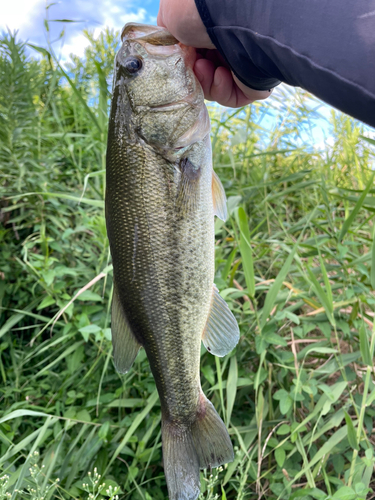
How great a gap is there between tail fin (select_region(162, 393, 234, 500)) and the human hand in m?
1.27

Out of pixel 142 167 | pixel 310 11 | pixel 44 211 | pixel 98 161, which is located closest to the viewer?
pixel 310 11

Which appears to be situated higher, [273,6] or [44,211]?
[273,6]

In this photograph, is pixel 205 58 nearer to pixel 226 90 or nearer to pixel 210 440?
pixel 226 90

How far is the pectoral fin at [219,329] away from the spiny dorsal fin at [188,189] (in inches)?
12.7

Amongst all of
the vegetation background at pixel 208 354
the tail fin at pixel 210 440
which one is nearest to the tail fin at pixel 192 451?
the tail fin at pixel 210 440

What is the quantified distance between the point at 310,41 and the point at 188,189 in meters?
0.56

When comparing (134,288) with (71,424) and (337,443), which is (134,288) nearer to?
(71,424)

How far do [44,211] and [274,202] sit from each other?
169cm

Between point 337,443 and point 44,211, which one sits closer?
point 337,443

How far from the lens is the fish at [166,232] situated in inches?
51.4

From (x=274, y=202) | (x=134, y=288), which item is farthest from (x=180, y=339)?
(x=274, y=202)

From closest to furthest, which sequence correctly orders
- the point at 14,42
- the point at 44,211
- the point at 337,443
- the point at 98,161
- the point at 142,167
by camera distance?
the point at 142,167, the point at 337,443, the point at 14,42, the point at 44,211, the point at 98,161

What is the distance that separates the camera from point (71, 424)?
76.2 inches

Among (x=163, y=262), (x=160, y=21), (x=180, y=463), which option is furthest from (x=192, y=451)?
(x=160, y=21)
